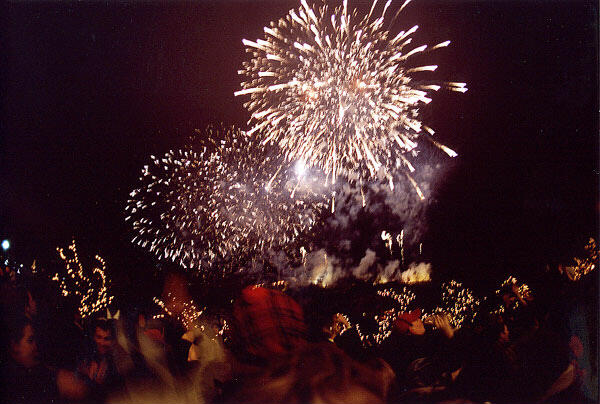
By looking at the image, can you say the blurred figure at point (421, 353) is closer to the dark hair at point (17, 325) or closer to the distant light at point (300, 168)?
the distant light at point (300, 168)

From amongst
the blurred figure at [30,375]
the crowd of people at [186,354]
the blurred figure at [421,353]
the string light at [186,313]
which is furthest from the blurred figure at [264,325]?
the blurred figure at [30,375]

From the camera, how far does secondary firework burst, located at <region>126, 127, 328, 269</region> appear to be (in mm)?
1791

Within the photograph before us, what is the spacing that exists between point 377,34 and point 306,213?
919 millimetres

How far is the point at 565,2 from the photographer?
1.90 metres

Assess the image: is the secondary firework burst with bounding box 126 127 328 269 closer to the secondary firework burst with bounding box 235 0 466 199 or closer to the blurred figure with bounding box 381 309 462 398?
the secondary firework burst with bounding box 235 0 466 199

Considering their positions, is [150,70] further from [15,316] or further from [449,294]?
[449,294]

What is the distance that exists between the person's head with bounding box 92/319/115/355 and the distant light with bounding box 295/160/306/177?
1146 millimetres

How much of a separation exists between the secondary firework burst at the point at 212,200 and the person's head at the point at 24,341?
2.22ft

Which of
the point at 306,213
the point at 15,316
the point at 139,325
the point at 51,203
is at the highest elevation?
the point at 51,203

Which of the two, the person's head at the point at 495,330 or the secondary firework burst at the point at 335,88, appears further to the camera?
the person's head at the point at 495,330

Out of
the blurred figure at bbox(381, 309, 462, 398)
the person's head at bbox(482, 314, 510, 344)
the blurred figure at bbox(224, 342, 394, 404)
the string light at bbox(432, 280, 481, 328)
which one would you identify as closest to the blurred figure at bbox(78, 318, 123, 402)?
the blurred figure at bbox(224, 342, 394, 404)

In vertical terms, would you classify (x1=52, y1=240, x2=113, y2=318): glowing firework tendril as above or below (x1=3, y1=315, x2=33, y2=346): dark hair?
above

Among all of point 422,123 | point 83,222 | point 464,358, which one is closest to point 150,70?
point 83,222

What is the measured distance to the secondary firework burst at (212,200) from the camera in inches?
70.5
